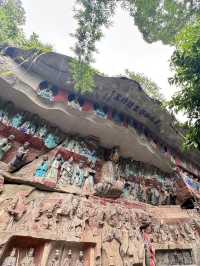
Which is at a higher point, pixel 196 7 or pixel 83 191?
pixel 196 7

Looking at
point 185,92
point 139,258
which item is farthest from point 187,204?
point 185,92

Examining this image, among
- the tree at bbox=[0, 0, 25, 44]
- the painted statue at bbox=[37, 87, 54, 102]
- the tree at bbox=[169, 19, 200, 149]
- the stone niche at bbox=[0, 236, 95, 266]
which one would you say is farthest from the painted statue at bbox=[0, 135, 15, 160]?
the tree at bbox=[169, 19, 200, 149]

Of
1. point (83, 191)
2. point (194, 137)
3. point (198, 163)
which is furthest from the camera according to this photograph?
point (198, 163)

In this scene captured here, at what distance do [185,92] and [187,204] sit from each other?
4875 mm

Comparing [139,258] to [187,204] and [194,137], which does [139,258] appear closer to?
[194,137]

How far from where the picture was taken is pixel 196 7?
6691 mm

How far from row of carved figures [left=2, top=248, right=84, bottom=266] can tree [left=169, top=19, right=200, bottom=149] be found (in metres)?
3.50

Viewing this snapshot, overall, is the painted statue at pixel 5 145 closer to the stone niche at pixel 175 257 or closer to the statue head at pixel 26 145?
the statue head at pixel 26 145

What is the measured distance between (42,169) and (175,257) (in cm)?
423

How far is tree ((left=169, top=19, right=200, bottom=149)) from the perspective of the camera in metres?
4.49

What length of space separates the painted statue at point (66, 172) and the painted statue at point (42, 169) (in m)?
0.48

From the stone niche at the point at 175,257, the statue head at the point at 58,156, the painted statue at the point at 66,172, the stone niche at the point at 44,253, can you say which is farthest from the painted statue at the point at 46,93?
the stone niche at the point at 175,257

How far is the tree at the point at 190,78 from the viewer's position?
4492mm

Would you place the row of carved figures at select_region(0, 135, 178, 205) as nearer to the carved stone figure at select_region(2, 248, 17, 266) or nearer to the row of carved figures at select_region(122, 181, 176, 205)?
the row of carved figures at select_region(122, 181, 176, 205)
